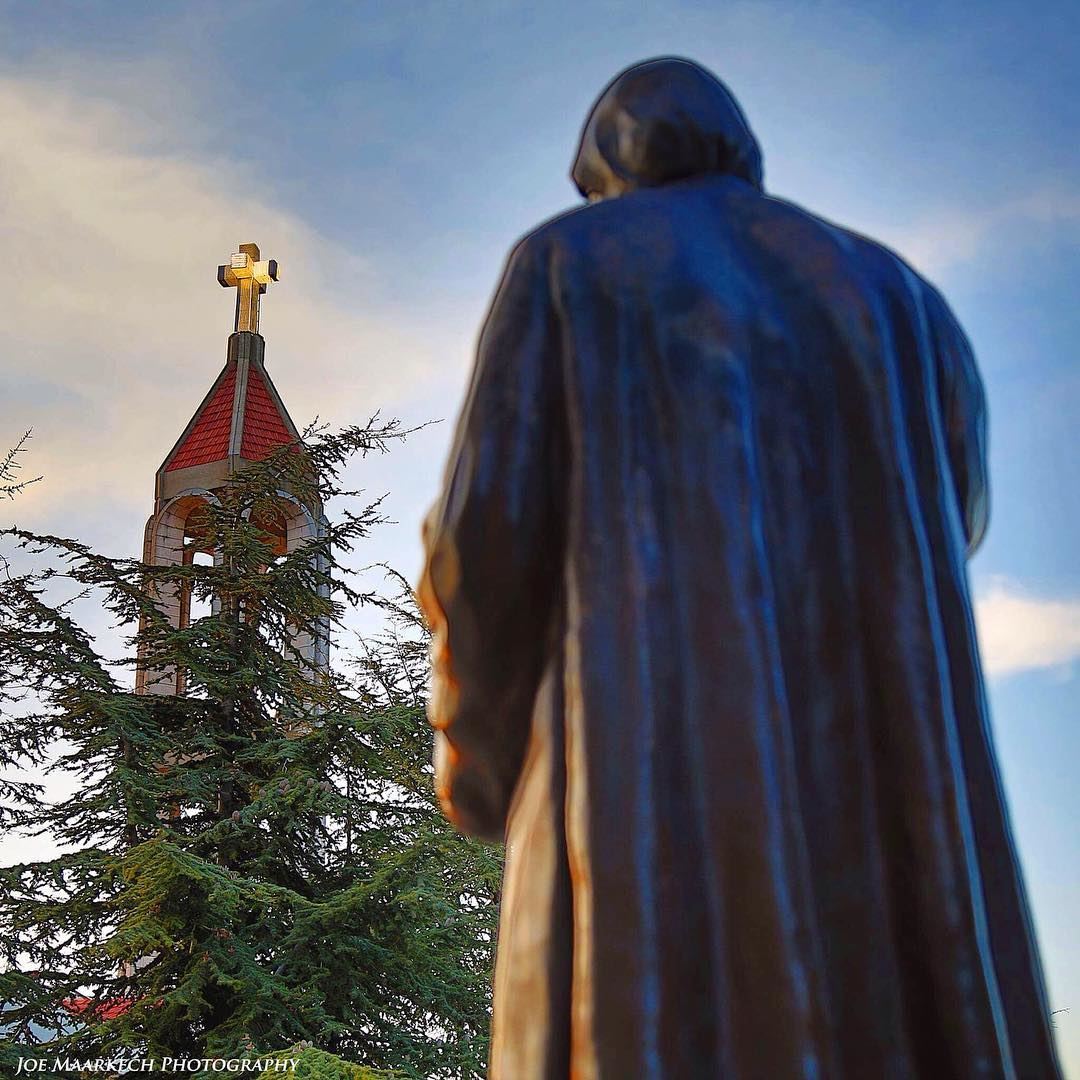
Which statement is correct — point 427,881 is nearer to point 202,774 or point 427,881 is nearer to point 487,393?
point 202,774

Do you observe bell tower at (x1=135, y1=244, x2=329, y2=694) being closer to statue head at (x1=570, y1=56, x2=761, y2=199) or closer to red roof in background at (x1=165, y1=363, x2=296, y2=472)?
red roof in background at (x1=165, y1=363, x2=296, y2=472)

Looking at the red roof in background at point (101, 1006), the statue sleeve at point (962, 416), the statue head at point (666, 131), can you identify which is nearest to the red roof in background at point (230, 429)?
the red roof in background at point (101, 1006)

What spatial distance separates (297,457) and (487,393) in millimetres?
13992

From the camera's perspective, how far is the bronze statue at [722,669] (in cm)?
179

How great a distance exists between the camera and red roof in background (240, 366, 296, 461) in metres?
21.1

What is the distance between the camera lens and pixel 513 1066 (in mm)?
1853

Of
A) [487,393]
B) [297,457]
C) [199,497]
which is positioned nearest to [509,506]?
[487,393]

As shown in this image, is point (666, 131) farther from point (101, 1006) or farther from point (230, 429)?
point (230, 429)

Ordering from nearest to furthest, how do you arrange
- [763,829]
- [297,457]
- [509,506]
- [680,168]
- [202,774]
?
[763,829], [509,506], [680,168], [202,774], [297,457]

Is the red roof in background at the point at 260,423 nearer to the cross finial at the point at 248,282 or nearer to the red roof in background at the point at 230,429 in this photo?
the red roof in background at the point at 230,429

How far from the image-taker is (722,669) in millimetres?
1899

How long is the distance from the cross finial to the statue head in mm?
22061

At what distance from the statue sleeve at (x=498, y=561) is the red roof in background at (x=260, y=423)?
1901cm

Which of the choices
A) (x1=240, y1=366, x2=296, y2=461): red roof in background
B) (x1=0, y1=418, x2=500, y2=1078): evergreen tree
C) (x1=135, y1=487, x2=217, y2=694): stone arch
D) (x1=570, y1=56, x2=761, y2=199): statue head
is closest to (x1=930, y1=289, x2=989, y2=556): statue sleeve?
(x1=570, y1=56, x2=761, y2=199): statue head
